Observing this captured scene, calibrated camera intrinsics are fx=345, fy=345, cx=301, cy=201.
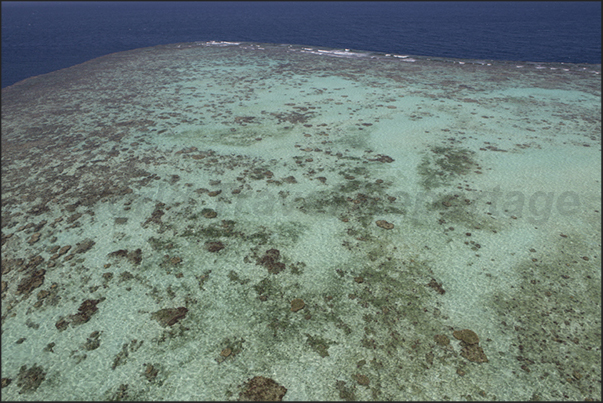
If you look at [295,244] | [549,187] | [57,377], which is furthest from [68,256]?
[549,187]

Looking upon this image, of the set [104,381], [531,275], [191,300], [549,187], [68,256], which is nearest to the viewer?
[104,381]

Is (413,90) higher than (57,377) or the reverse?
higher

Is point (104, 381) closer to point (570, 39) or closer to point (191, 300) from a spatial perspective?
point (191, 300)

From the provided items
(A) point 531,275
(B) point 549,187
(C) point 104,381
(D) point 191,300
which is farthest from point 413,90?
(C) point 104,381

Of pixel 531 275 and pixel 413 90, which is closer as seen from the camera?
pixel 531 275

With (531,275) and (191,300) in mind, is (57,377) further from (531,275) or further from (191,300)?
(531,275)

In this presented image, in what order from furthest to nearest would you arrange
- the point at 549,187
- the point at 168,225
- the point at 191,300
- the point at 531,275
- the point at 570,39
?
the point at 570,39 → the point at 549,187 → the point at 168,225 → the point at 531,275 → the point at 191,300

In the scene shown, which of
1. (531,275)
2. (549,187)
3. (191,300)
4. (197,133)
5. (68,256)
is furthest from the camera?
(197,133)
